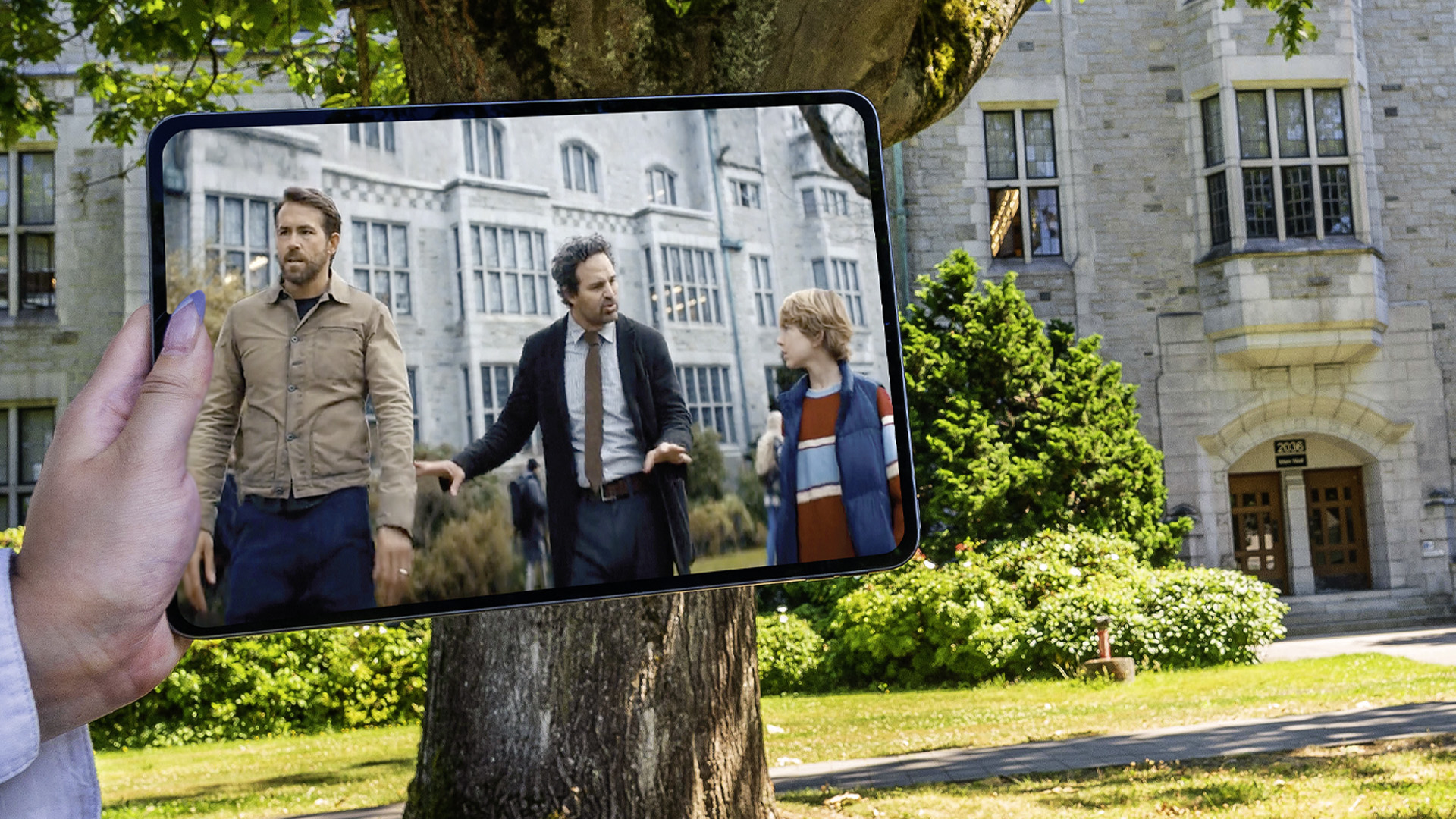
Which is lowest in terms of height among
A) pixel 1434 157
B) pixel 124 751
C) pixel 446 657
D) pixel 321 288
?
pixel 124 751

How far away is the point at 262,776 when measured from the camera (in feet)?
27.0

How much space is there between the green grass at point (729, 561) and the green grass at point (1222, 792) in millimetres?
4822

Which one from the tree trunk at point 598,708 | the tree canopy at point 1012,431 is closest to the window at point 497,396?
the tree trunk at point 598,708

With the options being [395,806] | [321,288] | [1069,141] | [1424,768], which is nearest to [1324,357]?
[1069,141]

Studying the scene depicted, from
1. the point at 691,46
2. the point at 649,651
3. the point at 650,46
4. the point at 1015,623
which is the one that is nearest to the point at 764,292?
the point at 650,46

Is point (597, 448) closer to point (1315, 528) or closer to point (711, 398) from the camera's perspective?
point (711, 398)

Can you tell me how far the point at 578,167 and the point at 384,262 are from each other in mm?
219

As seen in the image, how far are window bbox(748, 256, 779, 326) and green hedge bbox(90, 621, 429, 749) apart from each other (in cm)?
1028

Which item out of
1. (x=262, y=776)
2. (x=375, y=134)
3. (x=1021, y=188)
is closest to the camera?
(x=375, y=134)

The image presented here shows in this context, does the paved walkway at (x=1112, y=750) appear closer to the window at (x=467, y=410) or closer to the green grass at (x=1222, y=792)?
the green grass at (x=1222, y=792)

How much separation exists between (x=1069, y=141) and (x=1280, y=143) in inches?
112

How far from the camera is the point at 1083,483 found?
1338 cm

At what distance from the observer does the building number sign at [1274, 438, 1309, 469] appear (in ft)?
54.5

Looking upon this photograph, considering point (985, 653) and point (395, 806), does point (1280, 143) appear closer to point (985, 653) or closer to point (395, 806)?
point (985, 653)
